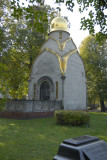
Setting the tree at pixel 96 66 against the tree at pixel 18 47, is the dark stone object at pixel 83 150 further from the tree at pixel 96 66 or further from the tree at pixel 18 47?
the tree at pixel 96 66

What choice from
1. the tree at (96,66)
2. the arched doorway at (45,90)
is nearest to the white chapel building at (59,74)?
the arched doorway at (45,90)

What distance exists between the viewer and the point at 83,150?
7.95 feet

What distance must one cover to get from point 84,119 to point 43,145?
5.31 meters

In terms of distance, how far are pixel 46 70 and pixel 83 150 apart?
1765 cm

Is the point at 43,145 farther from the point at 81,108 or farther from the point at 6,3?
the point at 6,3

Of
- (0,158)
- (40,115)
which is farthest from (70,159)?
(40,115)

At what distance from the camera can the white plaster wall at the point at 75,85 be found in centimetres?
1869

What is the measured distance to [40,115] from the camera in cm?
1555

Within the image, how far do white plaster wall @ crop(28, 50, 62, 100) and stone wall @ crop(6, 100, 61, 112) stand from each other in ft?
6.80

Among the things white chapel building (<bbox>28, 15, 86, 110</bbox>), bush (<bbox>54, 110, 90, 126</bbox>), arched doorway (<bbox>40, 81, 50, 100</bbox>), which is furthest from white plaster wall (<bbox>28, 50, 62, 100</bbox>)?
bush (<bbox>54, 110, 90, 126</bbox>)

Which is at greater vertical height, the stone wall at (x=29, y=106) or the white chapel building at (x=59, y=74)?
Answer: the white chapel building at (x=59, y=74)

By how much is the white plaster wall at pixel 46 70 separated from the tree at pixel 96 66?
1254 cm

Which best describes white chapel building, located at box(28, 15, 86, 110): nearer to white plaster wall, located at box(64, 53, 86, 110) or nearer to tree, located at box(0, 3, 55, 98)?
white plaster wall, located at box(64, 53, 86, 110)

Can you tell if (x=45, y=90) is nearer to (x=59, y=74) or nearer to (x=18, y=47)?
(x=59, y=74)
